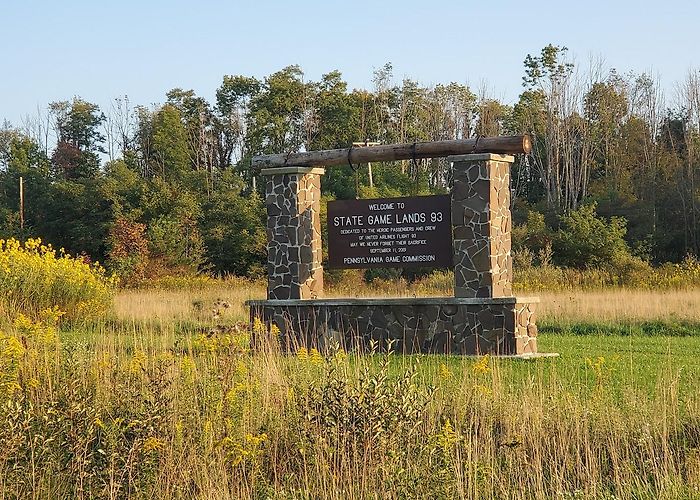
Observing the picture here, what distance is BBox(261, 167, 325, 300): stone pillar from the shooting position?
16.5 meters

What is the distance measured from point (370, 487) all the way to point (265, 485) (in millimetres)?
769

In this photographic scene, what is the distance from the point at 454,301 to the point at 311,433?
7.77 meters

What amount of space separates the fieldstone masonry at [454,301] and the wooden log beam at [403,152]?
0.45 feet

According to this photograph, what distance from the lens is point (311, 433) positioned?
23.8 ft

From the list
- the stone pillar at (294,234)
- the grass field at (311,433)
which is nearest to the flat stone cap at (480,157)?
the stone pillar at (294,234)

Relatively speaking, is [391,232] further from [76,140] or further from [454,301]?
[76,140]

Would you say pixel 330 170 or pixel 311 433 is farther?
pixel 330 170

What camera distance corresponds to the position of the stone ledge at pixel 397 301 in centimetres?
1450

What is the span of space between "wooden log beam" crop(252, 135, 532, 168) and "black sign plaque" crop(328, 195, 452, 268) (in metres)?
0.70

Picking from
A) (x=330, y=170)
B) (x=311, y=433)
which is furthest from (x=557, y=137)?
(x=311, y=433)

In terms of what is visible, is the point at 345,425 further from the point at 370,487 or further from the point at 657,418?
the point at 657,418

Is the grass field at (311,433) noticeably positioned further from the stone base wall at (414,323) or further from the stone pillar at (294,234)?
the stone pillar at (294,234)

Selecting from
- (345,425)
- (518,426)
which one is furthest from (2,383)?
(518,426)

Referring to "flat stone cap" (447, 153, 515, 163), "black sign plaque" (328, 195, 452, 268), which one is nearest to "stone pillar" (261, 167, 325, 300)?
"black sign plaque" (328, 195, 452, 268)
